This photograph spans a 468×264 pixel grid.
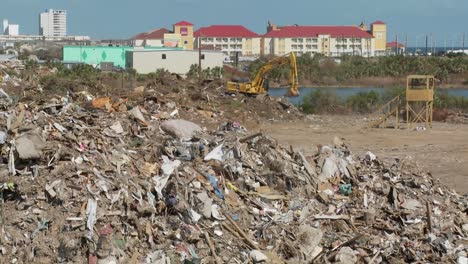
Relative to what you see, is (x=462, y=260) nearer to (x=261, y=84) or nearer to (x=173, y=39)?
(x=261, y=84)

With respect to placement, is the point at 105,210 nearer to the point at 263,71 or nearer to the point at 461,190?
the point at 461,190

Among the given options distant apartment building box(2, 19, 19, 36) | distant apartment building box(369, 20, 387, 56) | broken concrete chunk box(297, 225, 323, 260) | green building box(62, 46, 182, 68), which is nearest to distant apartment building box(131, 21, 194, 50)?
distant apartment building box(369, 20, 387, 56)

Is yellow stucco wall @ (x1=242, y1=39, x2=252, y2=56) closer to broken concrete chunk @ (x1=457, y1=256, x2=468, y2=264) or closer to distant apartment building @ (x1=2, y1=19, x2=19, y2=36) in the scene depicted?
distant apartment building @ (x1=2, y1=19, x2=19, y2=36)

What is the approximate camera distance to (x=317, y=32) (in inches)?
4365

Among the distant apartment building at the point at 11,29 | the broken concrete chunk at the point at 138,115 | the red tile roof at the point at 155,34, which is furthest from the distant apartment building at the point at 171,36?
the broken concrete chunk at the point at 138,115

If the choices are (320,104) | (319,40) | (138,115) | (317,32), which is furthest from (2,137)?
(317,32)

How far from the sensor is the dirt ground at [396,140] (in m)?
17.1

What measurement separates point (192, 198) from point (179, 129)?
2.99 metres

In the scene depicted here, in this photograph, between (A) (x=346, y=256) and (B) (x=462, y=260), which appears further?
(B) (x=462, y=260)

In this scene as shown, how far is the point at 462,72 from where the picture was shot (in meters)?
71.4

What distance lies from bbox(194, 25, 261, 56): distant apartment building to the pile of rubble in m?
99.4

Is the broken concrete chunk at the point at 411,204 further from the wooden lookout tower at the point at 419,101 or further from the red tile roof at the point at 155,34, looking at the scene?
the red tile roof at the point at 155,34

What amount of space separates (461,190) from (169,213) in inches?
282

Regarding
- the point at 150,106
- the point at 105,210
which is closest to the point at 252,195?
the point at 105,210
